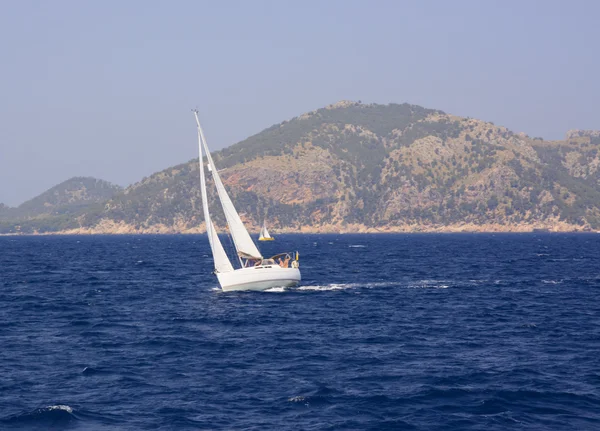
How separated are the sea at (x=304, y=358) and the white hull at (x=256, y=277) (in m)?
0.94

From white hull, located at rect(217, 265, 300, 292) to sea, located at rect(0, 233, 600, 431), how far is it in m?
0.94

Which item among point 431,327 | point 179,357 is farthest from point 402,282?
point 179,357

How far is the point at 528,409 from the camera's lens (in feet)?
79.4

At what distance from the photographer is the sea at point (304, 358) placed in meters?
23.6

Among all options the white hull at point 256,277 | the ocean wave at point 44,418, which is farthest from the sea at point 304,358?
the white hull at point 256,277

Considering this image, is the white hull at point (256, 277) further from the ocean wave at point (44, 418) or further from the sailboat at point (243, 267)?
the ocean wave at point (44, 418)

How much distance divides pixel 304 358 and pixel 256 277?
23671 millimetres

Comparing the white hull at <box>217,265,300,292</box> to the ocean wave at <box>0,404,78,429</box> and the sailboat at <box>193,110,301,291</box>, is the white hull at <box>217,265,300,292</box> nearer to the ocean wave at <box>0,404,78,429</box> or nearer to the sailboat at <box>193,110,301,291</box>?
the sailboat at <box>193,110,301,291</box>

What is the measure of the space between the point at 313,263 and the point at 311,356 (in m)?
62.0

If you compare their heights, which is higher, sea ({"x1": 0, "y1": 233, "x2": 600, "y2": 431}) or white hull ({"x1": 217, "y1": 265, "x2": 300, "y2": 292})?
white hull ({"x1": 217, "y1": 265, "x2": 300, "y2": 292})

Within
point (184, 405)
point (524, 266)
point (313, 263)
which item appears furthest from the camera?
point (313, 263)

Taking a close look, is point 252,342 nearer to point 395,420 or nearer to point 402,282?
point 395,420

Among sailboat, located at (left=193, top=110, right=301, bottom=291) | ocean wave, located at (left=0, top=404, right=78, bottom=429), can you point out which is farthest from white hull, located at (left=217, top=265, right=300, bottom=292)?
ocean wave, located at (left=0, top=404, right=78, bottom=429)

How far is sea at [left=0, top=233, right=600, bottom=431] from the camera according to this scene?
23.6 m
